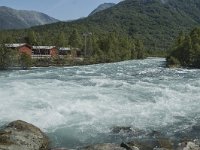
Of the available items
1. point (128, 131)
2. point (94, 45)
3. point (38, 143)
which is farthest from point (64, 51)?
point (38, 143)

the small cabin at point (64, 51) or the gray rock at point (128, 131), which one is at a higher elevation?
the small cabin at point (64, 51)

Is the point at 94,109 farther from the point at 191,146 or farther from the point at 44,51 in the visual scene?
the point at 44,51

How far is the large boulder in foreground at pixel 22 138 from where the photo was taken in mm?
17436

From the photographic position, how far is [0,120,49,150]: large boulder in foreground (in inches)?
686

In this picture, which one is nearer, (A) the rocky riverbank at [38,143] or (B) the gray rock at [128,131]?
(A) the rocky riverbank at [38,143]

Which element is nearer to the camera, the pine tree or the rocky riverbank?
the rocky riverbank

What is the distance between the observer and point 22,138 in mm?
18062

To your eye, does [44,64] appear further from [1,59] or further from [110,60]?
[110,60]

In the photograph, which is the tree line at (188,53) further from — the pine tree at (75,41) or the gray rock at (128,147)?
the gray rock at (128,147)

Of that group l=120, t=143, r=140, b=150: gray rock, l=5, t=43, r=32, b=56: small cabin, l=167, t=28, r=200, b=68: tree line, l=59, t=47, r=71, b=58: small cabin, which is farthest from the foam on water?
l=59, t=47, r=71, b=58: small cabin

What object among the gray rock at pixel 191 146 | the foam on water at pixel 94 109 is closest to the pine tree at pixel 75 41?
the foam on water at pixel 94 109

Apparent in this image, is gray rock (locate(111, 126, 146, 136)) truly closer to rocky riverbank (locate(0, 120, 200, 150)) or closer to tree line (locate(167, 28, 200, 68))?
rocky riverbank (locate(0, 120, 200, 150))

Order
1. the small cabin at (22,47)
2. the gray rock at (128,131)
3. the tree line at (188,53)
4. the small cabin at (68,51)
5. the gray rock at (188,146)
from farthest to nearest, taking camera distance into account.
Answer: the small cabin at (68,51), the small cabin at (22,47), the tree line at (188,53), the gray rock at (128,131), the gray rock at (188,146)

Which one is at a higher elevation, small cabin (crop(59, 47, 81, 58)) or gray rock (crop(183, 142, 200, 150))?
small cabin (crop(59, 47, 81, 58))
